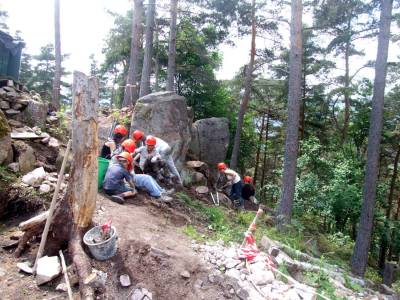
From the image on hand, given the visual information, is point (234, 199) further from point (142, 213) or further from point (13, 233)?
point (13, 233)

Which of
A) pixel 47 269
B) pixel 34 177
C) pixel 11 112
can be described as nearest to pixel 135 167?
pixel 34 177

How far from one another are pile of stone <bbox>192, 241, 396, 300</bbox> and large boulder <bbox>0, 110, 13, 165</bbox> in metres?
3.84

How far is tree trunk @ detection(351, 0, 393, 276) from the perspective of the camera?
9.29 meters

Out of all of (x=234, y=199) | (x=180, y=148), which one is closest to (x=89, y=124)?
(x=180, y=148)

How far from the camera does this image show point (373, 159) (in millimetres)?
9289

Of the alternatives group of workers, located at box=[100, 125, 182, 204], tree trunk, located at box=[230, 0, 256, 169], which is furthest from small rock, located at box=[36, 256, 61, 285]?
tree trunk, located at box=[230, 0, 256, 169]

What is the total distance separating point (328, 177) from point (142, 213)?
888cm

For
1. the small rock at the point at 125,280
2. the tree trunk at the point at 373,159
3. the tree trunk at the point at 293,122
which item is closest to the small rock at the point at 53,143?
the small rock at the point at 125,280

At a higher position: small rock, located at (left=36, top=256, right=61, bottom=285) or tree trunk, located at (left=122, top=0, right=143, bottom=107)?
tree trunk, located at (left=122, top=0, right=143, bottom=107)

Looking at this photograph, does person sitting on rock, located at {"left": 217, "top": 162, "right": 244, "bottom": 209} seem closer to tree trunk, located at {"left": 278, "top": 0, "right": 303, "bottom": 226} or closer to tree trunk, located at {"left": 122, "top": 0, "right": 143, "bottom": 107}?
tree trunk, located at {"left": 278, "top": 0, "right": 303, "bottom": 226}

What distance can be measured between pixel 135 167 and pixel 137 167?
49 millimetres

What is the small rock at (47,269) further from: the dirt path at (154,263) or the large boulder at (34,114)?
the large boulder at (34,114)

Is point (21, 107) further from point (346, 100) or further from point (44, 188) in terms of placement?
point (346, 100)

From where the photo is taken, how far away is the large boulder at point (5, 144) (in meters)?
6.21
